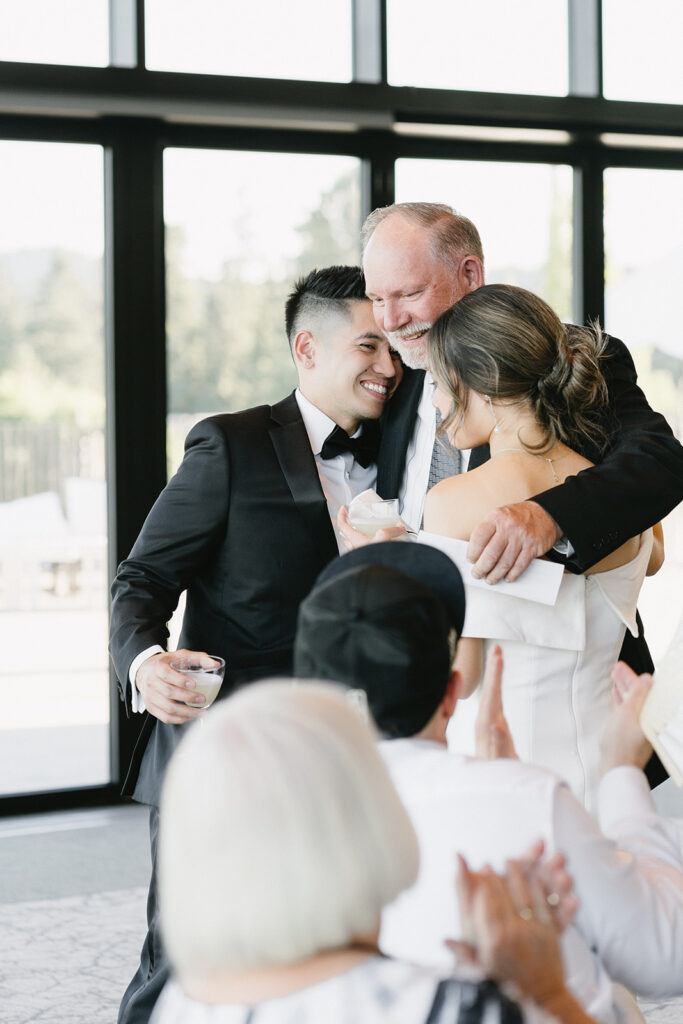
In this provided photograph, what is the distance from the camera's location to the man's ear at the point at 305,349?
2506mm

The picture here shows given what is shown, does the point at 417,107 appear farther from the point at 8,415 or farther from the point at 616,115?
the point at 8,415

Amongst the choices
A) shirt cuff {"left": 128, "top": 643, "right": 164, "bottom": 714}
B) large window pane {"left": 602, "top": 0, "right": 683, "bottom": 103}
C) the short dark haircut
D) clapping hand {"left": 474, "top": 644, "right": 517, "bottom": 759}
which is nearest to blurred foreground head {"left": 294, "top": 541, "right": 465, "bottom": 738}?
clapping hand {"left": 474, "top": 644, "right": 517, "bottom": 759}

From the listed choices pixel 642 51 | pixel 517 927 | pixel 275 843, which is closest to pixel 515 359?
pixel 517 927

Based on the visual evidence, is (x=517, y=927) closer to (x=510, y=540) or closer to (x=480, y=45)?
(x=510, y=540)

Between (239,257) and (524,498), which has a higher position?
(239,257)

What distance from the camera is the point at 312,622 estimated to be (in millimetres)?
1210

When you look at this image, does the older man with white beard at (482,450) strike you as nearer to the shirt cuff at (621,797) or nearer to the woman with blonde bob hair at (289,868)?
the shirt cuff at (621,797)

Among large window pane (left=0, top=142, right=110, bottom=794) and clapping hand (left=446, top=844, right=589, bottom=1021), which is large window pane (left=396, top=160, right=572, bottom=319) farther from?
clapping hand (left=446, top=844, right=589, bottom=1021)

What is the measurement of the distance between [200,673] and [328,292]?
90 cm

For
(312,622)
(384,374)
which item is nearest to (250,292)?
(384,374)

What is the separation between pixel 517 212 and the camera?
5.02m

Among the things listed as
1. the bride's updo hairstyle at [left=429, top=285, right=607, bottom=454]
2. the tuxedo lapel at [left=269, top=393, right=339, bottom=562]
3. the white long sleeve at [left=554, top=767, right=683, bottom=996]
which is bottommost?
the white long sleeve at [left=554, top=767, right=683, bottom=996]

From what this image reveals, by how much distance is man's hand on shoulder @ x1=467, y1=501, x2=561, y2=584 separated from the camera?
5.90 feet

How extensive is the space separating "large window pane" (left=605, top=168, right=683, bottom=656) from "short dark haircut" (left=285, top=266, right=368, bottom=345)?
9.49ft
